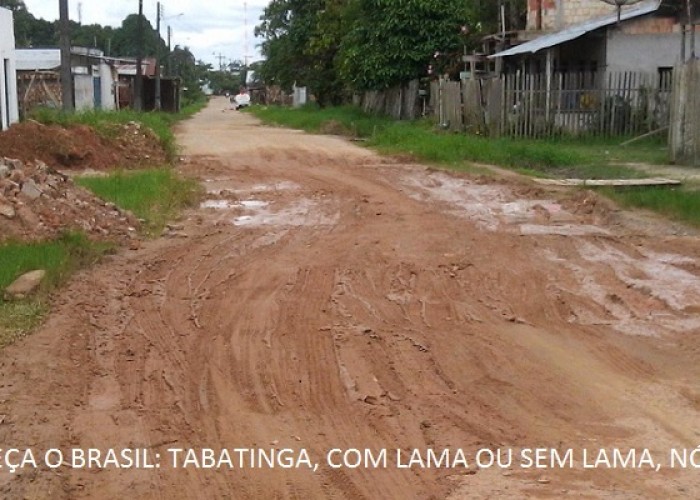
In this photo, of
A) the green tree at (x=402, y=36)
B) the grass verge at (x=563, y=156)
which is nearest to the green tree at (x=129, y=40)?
the green tree at (x=402, y=36)

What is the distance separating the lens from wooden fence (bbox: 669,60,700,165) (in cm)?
1694

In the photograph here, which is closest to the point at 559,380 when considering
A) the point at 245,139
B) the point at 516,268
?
the point at 516,268

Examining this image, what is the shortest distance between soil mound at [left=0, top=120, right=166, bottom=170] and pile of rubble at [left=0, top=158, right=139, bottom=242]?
685 centimetres

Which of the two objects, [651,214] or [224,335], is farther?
[651,214]

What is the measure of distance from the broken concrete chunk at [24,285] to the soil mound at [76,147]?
10627mm

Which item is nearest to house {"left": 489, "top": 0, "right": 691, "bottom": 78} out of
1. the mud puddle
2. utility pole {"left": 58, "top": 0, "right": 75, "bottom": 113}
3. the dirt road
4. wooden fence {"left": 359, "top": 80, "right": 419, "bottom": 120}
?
→ wooden fence {"left": 359, "top": 80, "right": 419, "bottom": 120}

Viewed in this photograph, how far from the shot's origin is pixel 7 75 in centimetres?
2673

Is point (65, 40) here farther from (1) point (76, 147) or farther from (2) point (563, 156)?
(2) point (563, 156)

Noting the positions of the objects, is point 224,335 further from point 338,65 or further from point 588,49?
point 338,65

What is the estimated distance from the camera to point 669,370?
633 cm

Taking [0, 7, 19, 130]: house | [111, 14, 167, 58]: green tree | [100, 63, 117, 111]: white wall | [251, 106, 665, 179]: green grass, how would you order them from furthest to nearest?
1. [111, 14, 167, 58]: green tree
2. [100, 63, 117, 111]: white wall
3. [0, 7, 19, 130]: house
4. [251, 106, 665, 179]: green grass

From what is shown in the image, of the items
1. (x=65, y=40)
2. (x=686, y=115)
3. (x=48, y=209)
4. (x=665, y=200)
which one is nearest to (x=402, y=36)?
(x=65, y=40)

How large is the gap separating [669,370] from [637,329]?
1.02 meters

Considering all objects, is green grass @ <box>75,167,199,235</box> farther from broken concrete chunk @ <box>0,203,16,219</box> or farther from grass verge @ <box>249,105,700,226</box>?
grass verge @ <box>249,105,700,226</box>
